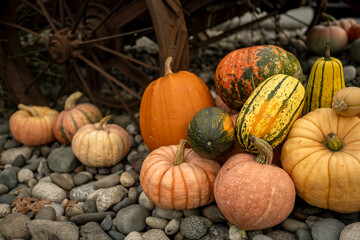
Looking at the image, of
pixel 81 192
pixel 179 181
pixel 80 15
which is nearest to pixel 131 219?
pixel 179 181

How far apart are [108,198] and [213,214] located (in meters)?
0.72

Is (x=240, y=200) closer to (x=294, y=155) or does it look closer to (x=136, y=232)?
(x=294, y=155)

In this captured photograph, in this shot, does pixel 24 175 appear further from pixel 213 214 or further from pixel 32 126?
pixel 213 214

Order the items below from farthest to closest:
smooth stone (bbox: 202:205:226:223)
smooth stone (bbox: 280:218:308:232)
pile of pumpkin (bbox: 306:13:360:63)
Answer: pile of pumpkin (bbox: 306:13:360:63)
smooth stone (bbox: 202:205:226:223)
smooth stone (bbox: 280:218:308:232)

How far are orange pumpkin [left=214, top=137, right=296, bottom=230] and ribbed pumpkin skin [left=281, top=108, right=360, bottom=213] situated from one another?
12cm

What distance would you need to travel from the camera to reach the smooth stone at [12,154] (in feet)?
10.1

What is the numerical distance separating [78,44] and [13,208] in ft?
4.96

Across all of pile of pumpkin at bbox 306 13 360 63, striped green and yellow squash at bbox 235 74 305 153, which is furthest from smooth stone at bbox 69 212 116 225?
pile of pumpkin at bbox 306 13 360 63

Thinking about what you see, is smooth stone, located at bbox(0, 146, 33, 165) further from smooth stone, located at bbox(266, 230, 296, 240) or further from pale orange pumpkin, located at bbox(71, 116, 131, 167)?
smooth stone, located at bbox(266, 230, 296, 240)

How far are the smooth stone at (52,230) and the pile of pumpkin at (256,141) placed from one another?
0.48 meters

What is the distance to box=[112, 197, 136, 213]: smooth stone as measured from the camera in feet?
7.57

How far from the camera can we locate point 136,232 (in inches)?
80.5

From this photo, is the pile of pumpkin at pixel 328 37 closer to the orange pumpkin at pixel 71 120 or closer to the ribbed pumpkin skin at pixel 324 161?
the ribbed pumpkin skin at pixel 324 161

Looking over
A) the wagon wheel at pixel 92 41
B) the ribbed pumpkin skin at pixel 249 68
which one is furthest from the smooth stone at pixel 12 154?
the ribbed pumpkin skin at pixel 249 68
